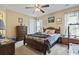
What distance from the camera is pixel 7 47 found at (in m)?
2.14

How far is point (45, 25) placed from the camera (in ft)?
7.61

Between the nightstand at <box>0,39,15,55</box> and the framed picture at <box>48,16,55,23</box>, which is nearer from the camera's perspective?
the nightstand at <box>0,39,15,55</box>

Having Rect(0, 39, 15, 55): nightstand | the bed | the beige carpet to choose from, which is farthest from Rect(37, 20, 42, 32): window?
Rect(0, 39, 15, 55): nightstand

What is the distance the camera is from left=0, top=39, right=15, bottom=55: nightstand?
2145mm

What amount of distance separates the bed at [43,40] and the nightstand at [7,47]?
0.82ft

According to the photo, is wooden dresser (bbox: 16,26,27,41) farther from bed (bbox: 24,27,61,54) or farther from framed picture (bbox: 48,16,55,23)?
framed picture (bbox: 48,16,55,23)

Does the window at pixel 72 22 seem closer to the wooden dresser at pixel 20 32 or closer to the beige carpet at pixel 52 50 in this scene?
the beige carpet at pixel 52 50

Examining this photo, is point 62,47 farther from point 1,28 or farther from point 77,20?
point 1,28

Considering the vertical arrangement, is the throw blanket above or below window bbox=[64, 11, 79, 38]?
below

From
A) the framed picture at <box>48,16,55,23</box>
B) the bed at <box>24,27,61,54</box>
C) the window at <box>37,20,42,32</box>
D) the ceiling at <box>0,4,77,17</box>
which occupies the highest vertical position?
the ceiling at <box>0,4,77,17</box>

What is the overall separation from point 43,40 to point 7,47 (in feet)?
2.08

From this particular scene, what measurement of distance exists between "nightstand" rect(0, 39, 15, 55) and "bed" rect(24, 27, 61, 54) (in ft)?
0.82

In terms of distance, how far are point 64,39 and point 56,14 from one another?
48 cm

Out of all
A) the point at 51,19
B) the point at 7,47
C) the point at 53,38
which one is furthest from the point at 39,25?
the point at 7,47
